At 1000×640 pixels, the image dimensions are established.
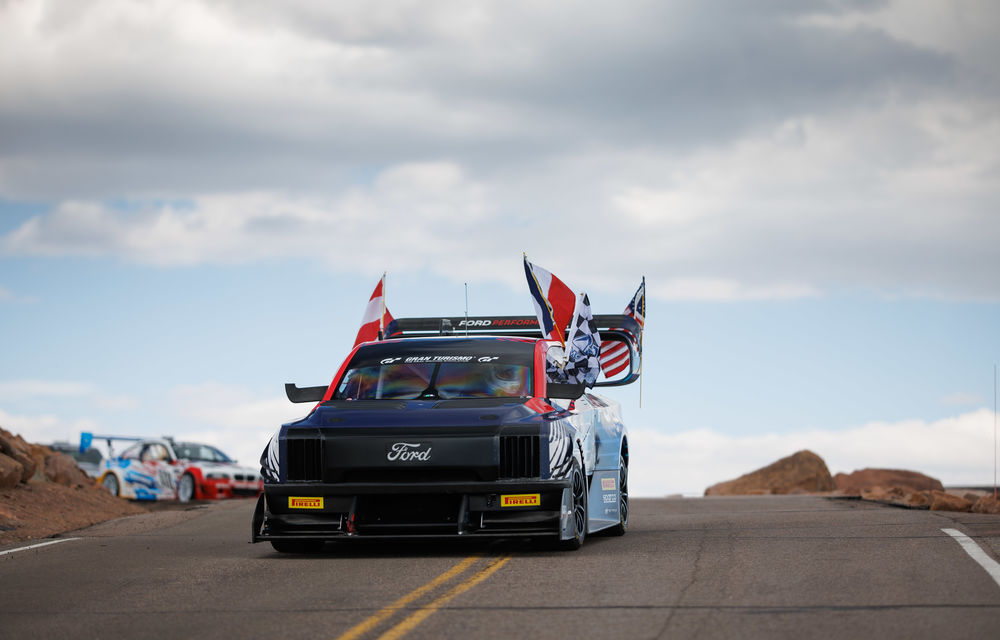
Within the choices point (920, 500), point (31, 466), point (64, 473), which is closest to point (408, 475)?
point (31, 466)

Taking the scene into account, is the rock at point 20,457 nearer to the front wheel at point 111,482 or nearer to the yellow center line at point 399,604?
the front wheel at point 111,482

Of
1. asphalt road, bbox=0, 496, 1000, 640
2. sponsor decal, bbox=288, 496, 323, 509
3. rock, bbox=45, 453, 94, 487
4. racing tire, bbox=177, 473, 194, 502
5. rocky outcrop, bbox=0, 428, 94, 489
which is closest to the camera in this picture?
asphalt road, bbox=0, 496, 1000, 640

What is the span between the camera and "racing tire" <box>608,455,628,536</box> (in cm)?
1254

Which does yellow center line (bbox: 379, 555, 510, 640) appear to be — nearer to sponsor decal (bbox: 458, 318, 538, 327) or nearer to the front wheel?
sponsor decal (bbox: 458, 318, 538, 327)

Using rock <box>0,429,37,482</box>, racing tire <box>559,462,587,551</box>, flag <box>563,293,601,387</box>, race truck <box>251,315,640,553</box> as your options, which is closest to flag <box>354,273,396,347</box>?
flag <box>563,293,601,387</box>

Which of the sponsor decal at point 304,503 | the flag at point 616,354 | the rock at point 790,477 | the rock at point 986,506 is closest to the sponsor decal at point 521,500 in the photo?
the sponsor decal at point 304,503

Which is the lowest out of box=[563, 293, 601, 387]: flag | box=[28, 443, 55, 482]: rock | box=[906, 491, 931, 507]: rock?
box=[906, 491, 931, 507]: rock

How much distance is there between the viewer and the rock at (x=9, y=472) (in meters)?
17.5

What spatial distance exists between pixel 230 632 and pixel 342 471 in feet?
10.9

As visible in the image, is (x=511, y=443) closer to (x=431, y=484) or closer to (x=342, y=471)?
(x=431, y=484)

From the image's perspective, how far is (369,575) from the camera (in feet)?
29.7

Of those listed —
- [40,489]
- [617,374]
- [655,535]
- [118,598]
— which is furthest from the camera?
[40,489]

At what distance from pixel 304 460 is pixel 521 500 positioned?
5.58ft

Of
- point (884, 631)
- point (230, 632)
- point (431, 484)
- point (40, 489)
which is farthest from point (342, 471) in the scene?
point (40, 489)
